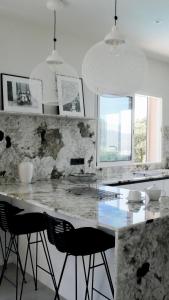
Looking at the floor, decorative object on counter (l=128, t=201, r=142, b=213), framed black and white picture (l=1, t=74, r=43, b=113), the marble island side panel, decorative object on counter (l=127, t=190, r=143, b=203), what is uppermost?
framed black and white picture (l=1, t=74, r=43, b=113)

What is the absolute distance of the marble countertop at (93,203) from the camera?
1909mm

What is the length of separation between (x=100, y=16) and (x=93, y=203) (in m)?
2.06

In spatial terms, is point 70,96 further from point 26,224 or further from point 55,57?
point 26,224

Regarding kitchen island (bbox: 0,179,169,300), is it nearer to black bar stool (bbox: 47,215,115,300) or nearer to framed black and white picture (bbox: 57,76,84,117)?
black bar stool (bbox: 47,215,115,300)

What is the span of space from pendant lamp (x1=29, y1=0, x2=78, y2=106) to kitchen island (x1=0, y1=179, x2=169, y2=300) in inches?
47.2

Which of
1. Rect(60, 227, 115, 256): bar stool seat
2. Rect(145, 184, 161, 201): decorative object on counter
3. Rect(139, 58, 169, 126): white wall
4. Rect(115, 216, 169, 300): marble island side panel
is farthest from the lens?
Rect(139, 58, 169, 126): white wall

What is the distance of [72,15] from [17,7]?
0.57m

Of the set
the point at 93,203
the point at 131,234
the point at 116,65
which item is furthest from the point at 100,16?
the point at 131,234

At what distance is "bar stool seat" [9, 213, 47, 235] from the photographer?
261 cm

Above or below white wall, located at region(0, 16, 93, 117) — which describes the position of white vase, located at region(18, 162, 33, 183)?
below

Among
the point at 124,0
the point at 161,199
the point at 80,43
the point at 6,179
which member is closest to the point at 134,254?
the point at 161,199

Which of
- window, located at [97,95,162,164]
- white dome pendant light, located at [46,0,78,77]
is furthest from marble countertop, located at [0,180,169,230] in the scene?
Result: window, located at [97,95,162,164]

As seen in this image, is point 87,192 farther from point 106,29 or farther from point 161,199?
point 106,29

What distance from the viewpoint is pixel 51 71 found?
3.24 metres
